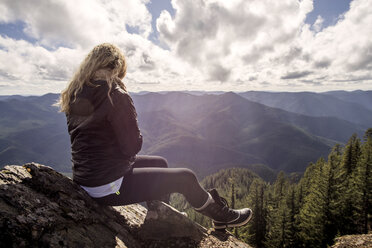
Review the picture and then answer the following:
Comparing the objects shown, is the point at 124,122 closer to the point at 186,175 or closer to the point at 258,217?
the point at 186,175

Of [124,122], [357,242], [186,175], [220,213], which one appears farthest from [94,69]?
[357,242]

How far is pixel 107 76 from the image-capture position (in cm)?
435

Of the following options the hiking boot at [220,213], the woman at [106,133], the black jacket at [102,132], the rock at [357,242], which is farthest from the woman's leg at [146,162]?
the rock at [357,242]

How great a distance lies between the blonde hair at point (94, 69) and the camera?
4.27 m

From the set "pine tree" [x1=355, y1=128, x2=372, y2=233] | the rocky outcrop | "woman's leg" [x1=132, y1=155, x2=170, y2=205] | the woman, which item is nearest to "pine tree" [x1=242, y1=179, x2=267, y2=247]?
"pine tree" [x1=355, y1=128, x2=372, y2=233]

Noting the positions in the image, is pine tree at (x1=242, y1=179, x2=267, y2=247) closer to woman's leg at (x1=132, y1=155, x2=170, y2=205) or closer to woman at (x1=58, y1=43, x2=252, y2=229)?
woman's leg at (x1=132, y1=155, x2=170, y2=205)

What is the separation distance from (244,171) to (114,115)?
173387 mm

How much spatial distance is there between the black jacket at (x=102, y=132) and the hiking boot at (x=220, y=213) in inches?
114

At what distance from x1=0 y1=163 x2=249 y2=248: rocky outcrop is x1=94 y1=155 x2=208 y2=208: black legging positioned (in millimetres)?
641

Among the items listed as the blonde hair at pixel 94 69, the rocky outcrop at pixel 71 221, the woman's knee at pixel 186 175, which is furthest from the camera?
the woman's knee at pixel 186 175

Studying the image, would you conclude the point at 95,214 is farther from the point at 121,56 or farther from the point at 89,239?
the point at 121,56

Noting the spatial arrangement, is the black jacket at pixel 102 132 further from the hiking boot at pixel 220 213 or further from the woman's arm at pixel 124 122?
the hiking boot at pixel 220 213

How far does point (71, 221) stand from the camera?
4078 millimetres

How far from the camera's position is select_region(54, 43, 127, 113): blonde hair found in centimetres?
427
